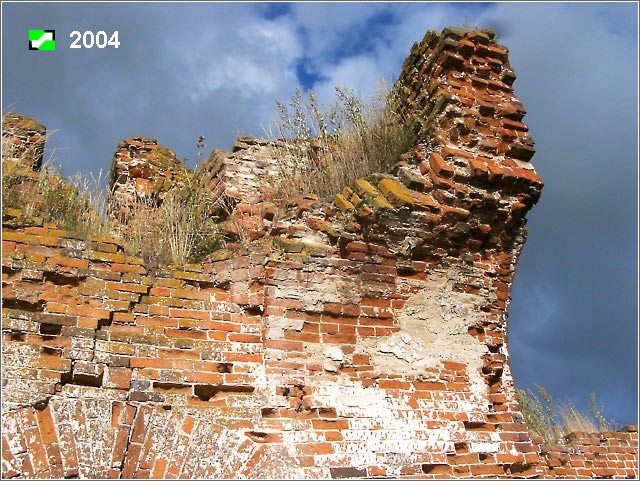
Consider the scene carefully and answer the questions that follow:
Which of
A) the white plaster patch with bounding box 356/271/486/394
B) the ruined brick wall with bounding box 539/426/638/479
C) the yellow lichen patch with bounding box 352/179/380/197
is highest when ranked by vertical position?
the yellow lichen patch with bounding box 352/179/380/197

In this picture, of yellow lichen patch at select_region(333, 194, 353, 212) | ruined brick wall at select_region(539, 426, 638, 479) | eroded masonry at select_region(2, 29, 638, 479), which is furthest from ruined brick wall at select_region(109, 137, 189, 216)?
ruined brick wall at select_region(539, 426, 638, 479)

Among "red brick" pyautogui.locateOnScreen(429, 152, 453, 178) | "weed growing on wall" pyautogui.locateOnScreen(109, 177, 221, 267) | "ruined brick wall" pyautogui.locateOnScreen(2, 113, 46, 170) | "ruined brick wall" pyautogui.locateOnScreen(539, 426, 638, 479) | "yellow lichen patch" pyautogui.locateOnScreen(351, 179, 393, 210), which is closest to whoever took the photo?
"weed growing on wall" pyautogui.locateOnScreen(109, 177, 221, 267)

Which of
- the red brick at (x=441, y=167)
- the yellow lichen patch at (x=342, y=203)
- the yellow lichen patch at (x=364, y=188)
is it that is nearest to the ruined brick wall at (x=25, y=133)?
the yellow lichen patch at (x=342, y=203)

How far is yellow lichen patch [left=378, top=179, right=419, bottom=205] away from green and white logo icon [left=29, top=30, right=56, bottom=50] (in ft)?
9.43

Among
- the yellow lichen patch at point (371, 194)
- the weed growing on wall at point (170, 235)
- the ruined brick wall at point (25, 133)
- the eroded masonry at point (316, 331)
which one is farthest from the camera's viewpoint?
the ruined brick wall at point (25, 133)

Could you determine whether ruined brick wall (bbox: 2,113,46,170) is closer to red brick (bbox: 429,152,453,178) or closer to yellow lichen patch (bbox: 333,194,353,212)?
yellow lichen patch (bbox: 333,194,353,212)

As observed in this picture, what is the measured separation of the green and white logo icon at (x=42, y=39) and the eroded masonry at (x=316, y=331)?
74.6 inches

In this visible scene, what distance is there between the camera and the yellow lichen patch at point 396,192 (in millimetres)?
4562

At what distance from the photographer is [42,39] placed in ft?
16.7

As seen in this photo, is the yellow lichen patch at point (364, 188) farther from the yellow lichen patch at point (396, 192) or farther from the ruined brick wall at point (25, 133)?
the ruined brick wall at point (25, 133)

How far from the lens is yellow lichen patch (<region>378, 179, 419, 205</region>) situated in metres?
4.56

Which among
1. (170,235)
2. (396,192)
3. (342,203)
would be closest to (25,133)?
(170,235)

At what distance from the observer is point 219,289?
4160 millimetres

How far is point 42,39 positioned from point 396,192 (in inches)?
123
